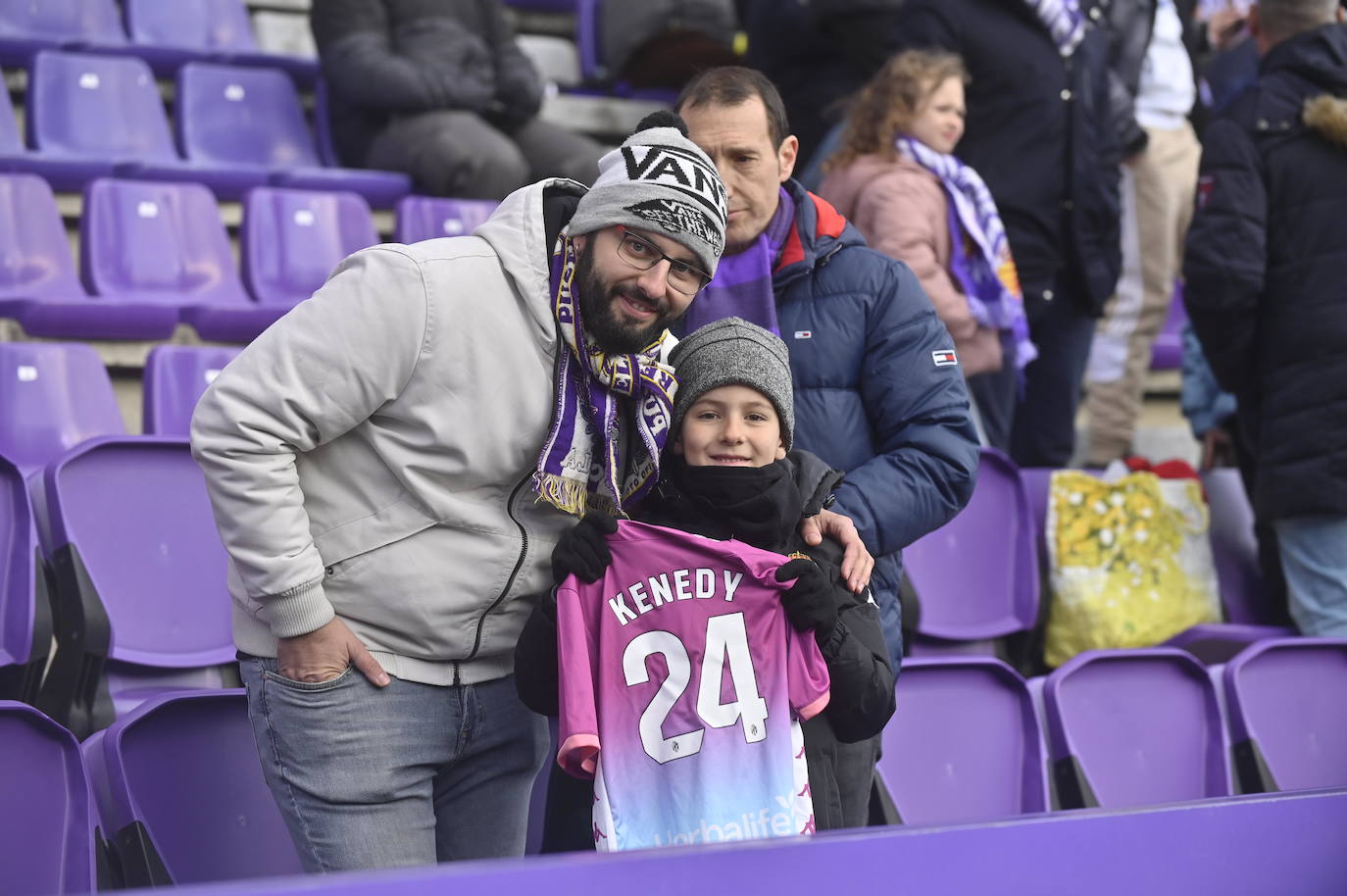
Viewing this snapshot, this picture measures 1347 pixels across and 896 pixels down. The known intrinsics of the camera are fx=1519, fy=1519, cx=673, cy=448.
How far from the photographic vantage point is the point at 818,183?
4422mm

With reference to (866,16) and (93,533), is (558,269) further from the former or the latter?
(866,16)

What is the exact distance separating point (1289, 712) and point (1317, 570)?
453mm

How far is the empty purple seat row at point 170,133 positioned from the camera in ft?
17.1

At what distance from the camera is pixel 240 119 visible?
18.9 feet

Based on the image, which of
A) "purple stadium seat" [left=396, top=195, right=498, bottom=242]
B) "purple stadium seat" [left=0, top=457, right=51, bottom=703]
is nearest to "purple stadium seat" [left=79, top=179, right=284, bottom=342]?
"purple stadium seat" [left=396, top=195, right=498, bottom=242]

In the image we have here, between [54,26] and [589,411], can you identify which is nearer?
[589,411]

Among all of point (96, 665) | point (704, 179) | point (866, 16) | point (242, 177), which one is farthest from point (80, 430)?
point (866, 16)

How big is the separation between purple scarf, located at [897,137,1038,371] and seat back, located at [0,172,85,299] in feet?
8.33

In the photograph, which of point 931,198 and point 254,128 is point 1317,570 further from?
point 254,128

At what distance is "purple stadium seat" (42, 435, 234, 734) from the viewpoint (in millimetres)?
2953

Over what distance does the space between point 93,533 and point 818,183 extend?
7.46 feet

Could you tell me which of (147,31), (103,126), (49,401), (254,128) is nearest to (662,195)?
(49,401)

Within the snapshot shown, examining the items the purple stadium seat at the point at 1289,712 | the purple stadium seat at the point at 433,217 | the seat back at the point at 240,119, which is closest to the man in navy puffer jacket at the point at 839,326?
the purple stadium seat at the point at 1289,712

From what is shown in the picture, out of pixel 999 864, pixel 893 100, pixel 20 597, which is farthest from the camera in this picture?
pixel 893 100
